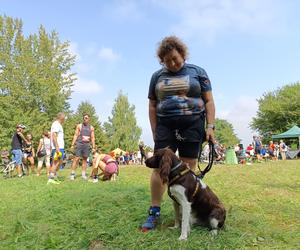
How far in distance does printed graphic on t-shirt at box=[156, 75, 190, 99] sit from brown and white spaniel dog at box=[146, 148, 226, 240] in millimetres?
695

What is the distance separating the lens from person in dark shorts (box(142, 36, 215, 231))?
4207mm

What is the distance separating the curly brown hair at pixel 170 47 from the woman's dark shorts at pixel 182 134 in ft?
2.48

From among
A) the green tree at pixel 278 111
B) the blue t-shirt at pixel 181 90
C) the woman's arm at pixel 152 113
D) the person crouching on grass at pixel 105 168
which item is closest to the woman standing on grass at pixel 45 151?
the person crouching on grass at pixel 105 168

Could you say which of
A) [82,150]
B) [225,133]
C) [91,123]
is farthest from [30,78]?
[225,133]

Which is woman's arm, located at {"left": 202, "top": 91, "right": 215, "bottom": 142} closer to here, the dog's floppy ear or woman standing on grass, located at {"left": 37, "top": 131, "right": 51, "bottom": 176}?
the dog's floppy ear

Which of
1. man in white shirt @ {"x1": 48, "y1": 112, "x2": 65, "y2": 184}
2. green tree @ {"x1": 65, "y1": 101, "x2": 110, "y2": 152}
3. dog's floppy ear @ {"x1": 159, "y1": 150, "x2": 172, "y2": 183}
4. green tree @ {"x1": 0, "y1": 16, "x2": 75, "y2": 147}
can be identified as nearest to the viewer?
dog's floppy ear @ {"x1": 159, "y1": 150, "x2": 172, "y2": 183}

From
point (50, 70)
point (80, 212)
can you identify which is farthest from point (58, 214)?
point (50, 70)

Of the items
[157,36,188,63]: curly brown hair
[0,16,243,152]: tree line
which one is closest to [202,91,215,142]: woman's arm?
[157,36,188,63]: curly brown hair

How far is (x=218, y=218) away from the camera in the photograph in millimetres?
4062

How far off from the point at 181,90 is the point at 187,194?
119 cm

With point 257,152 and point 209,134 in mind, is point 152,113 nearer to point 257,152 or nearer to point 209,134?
point 209,134

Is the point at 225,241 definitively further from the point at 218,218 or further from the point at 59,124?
the point at 59,124

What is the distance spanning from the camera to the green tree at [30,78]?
34.8m

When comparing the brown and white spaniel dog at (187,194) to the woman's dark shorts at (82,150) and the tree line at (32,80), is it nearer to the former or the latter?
the woman's dark shorts at (82,150)
